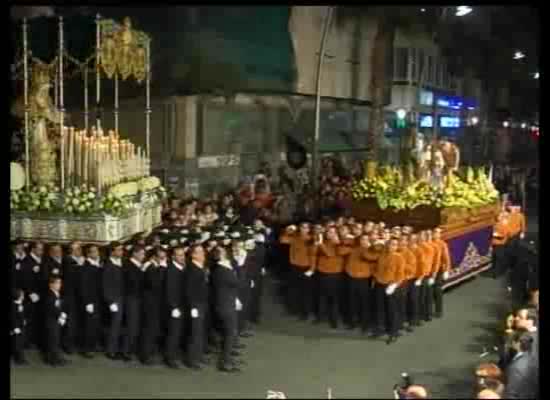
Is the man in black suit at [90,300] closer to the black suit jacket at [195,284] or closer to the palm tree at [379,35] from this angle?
the black suit jacket at [195,284]

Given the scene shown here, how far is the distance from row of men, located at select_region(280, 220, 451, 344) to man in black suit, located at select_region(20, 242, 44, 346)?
11.6 feet

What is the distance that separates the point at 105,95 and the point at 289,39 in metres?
4.44

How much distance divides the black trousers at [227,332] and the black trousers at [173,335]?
457mm

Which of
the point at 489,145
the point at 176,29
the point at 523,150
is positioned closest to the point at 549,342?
the point at 523,150

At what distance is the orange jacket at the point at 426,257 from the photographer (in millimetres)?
9886

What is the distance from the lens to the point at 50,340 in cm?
837

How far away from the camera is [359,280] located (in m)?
9.83

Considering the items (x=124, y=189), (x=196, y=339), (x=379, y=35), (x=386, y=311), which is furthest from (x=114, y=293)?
(x=379, y=35)

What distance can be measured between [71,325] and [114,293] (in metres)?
0.70

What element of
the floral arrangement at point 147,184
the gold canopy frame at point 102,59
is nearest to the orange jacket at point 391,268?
the floral arrangement at point 147,184

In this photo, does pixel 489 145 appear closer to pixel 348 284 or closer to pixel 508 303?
pixel 508 303

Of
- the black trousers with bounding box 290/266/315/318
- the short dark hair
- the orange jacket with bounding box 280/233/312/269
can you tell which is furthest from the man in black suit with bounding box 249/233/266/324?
the short dark hair

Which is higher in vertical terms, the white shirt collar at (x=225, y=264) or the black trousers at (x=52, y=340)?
the white shirt collar at (x=225, y=264)

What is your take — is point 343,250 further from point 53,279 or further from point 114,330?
point 53,279
